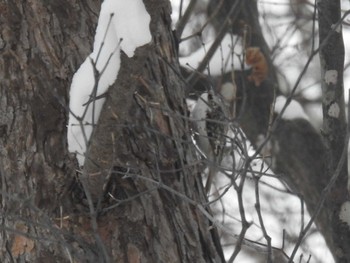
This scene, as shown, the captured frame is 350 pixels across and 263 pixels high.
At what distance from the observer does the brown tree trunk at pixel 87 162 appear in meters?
3.18

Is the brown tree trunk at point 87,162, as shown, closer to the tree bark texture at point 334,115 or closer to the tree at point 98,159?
the tree at point 98,159

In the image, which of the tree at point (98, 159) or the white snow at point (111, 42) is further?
the tree at point (98, 159)

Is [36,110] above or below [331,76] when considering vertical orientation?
below

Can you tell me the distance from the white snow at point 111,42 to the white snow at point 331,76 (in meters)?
1.26

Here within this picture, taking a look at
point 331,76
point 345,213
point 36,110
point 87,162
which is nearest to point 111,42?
point 87,162

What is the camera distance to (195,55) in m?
5.98

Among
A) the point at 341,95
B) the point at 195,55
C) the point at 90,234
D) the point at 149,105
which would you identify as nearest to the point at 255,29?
the point at 195,55

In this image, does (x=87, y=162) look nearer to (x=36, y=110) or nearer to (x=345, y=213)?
(x=36, y=110)

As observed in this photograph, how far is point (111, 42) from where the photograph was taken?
2.83m

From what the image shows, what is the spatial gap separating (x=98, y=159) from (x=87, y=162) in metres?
0.11

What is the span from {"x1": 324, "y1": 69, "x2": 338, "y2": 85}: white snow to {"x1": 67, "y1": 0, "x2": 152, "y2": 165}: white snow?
4.12ft

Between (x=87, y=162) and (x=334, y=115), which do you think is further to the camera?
(x=334, y=115)

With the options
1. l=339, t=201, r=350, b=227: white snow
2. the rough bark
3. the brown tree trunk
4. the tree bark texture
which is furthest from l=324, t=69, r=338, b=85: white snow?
the rough bark

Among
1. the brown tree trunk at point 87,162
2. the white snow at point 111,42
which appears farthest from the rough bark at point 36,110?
the white snow at point 111,42
